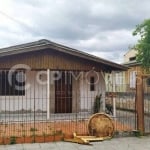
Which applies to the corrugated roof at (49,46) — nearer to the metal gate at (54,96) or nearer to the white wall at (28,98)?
the metal gate at (54,96)

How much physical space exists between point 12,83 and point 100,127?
22.2ft

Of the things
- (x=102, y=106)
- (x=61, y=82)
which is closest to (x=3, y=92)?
(x=61, y=82)

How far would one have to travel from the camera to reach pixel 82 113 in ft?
53.1

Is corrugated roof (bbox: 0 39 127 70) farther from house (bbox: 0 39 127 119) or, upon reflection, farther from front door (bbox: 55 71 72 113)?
front door (bbox: 55 71 72 113)

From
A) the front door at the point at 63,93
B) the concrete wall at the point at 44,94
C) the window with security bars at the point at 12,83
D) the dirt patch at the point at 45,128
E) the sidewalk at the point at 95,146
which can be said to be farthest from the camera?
the front door at the point at 63,93

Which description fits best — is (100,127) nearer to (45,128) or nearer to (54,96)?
(45,128)

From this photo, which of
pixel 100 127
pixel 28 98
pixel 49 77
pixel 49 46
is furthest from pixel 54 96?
pixel 100 127

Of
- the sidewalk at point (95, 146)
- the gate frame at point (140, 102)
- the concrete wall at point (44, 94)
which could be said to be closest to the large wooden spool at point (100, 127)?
the sidewalk at point (95, 146)

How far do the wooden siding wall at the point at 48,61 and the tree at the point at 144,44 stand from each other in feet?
10.5

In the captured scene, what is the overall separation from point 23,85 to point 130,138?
7407 mm

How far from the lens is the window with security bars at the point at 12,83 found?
15.7 meters

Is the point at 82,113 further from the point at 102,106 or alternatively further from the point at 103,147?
the point at 103,147

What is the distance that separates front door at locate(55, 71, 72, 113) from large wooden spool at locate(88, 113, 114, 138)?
604 centimetres

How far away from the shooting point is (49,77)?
50.5ft
